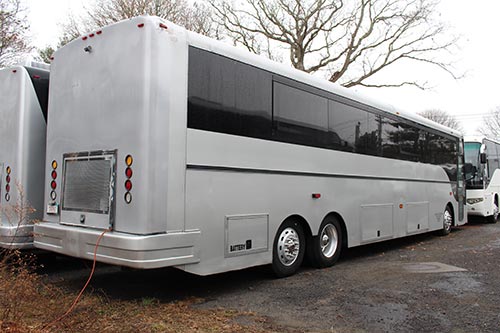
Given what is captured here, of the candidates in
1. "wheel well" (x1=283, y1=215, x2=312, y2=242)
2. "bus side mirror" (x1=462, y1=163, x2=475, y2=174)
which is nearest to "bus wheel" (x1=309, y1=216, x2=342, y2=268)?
"wheel well" (x1=283, y1=215, x2=312, y2=242)

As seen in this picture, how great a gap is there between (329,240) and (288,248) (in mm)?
1384

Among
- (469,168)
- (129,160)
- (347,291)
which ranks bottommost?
(347,291)

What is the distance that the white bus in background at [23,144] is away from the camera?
658cm

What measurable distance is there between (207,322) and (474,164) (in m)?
14.5

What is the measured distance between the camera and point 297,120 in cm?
695

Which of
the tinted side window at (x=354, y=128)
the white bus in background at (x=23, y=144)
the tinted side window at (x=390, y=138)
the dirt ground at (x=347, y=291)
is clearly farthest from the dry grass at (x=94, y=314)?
the tinted side window at (x=390, y=138)

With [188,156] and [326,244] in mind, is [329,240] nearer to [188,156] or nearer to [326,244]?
[326,244]

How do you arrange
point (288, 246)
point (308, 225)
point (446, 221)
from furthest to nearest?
point (446, 221) → point (308, 225) → point (288, 246)

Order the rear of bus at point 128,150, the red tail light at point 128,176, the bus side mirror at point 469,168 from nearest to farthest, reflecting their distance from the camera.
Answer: the rear of bus at point 128,150, the red tail light at point 128,176, the bus side mirror at point 469,168

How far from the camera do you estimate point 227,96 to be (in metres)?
5.75

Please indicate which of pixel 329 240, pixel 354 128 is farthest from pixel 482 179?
pixel 329 240

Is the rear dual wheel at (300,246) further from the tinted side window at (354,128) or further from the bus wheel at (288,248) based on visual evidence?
the tinted side window at (354,128)

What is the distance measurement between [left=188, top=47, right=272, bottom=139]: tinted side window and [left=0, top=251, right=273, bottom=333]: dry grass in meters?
2.15

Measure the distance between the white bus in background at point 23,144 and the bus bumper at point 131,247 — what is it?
1.28m
